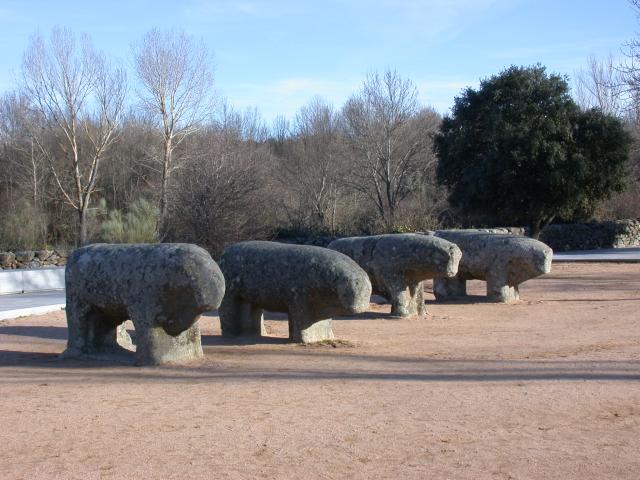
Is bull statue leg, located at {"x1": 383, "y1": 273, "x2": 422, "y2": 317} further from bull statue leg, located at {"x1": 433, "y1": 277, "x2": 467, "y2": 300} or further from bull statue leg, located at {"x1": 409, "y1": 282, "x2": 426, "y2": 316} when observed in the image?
bull statue leg, located at {"x1": 433, "y1": 277, "x2": 467, "y2": 300}

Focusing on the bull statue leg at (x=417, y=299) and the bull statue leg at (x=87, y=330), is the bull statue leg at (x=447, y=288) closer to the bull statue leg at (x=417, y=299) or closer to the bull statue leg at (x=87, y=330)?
the bull statue leg at (x=417, y=299)

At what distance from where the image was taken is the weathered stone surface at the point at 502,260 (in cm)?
1659

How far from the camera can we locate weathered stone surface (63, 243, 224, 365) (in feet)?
30.2

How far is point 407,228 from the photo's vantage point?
88.9 feet

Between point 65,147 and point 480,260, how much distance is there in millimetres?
25759

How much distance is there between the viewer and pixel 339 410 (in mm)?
7266

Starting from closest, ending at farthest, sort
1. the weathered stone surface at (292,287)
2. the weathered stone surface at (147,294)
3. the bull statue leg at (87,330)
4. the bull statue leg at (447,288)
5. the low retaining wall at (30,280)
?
the weathered stone surface at (147,294), the bull statue leg at (87,330), the weathered stone surface at (292,287), the bull statue leg at (447,288), the low retaining wall at (30,280)

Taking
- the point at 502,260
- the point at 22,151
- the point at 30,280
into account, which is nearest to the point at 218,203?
the point at 30,280

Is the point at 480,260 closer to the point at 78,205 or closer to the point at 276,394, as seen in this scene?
the point at 276,394

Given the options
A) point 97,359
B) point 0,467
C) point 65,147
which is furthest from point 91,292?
point 65,147

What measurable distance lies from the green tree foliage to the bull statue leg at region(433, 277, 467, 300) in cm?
1143

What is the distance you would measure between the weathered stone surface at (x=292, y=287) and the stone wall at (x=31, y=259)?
1630cm

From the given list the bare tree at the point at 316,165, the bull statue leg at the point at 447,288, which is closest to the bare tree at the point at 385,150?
the bare tree at the point at 316,165

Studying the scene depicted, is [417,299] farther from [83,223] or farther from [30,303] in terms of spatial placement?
[83,223]
